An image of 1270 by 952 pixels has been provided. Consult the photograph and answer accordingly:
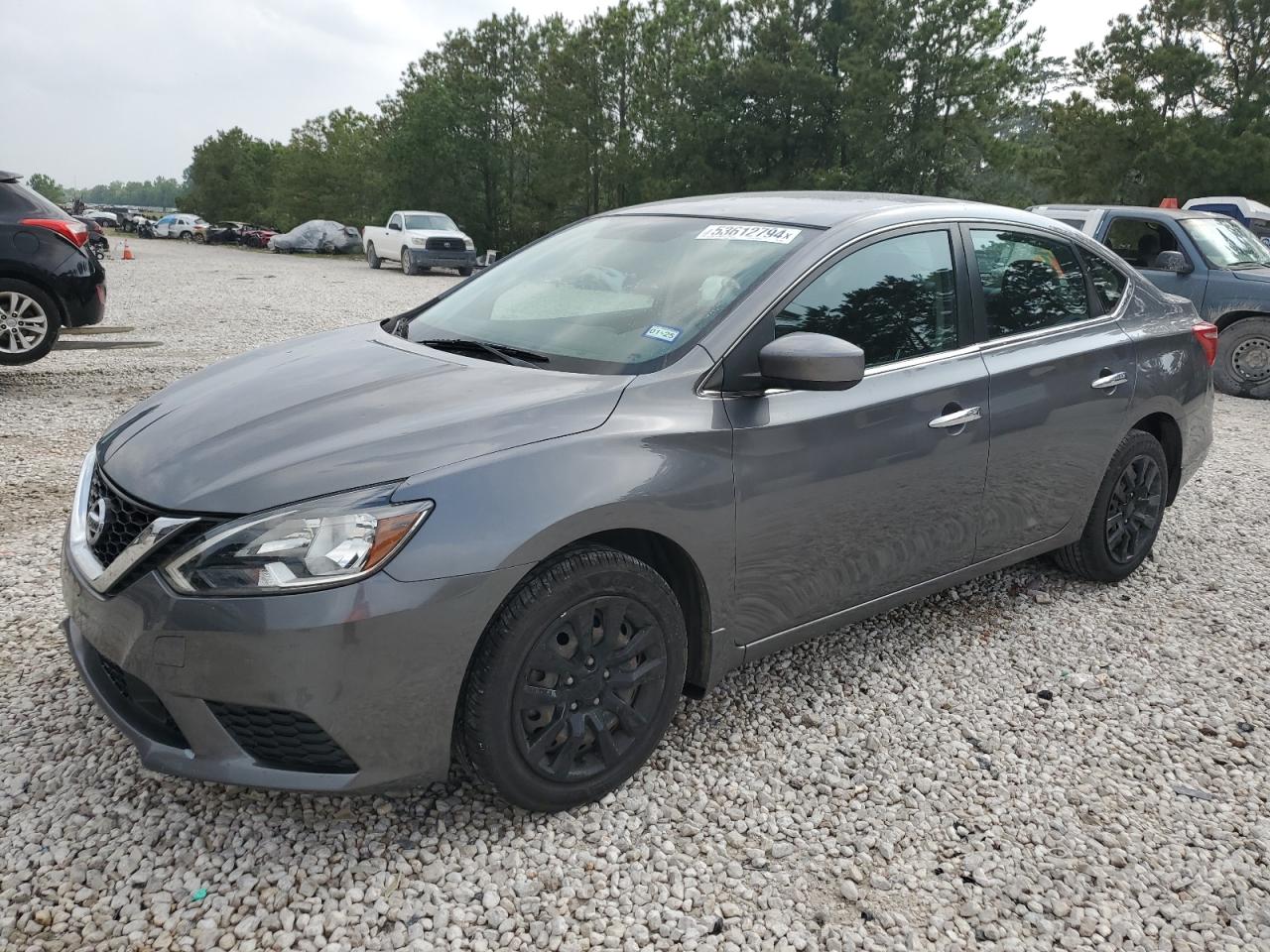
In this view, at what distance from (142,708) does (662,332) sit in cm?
172

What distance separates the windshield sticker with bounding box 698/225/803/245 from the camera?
10.6ft

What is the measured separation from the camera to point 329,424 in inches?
102

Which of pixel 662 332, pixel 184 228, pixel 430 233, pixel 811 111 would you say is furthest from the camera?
pixel 184 228

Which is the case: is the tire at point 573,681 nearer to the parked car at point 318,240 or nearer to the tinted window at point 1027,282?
the tinted window at point 1027,282

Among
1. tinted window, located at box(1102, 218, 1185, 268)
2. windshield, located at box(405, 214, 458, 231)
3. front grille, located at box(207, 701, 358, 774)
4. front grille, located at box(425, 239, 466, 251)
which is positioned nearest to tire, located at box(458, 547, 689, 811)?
front grille, located at box(207, 701, 358, 774)

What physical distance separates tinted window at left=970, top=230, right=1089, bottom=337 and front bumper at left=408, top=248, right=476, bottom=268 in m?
24.1

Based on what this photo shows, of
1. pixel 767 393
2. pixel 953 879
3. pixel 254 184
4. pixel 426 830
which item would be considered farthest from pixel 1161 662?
pixel 254 184

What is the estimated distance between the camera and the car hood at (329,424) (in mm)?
2348

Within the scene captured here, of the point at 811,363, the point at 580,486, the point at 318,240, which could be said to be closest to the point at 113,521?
the point at 580,486

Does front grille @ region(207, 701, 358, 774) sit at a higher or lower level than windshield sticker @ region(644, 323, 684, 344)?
lower

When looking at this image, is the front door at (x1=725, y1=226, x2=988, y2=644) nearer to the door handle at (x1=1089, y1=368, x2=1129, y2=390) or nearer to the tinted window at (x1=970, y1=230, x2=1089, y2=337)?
the tinted window at (x1=970, y1=230, x2=1089, y2=337)

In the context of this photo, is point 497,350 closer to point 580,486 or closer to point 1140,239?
point 580,486

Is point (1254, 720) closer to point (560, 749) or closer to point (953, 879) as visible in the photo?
point (953, 879)

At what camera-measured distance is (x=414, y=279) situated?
25.2 meters
